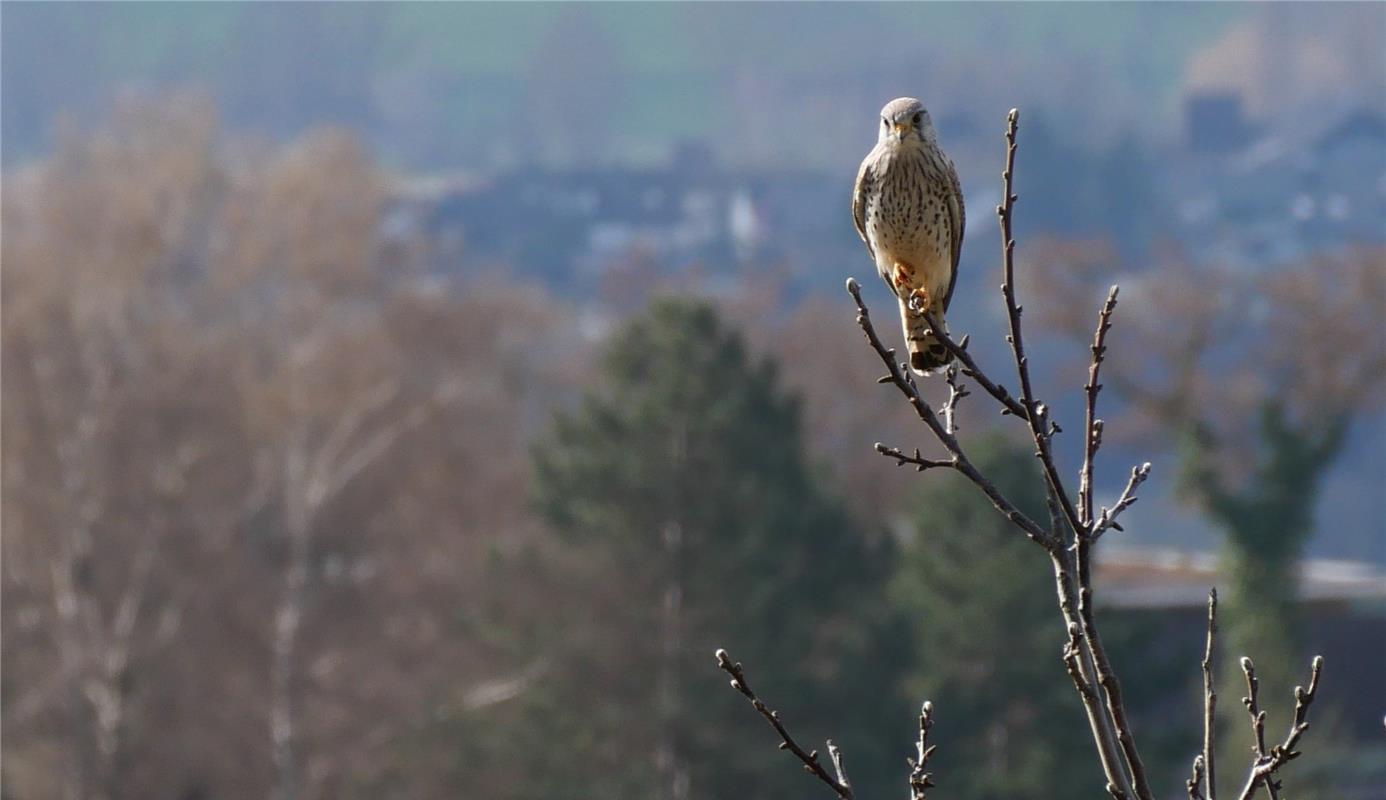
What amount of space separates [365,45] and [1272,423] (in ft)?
288

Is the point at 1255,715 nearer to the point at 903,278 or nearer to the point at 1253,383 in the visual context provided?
the point at 903,278

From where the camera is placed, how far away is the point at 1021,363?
2.77m

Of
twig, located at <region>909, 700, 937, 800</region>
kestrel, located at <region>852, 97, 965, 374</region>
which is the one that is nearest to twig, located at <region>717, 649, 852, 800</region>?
twig, located at <region>909, 700, 937, 800</region>

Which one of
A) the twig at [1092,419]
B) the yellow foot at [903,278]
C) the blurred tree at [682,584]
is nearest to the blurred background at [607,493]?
the blurred tree at [682,584]

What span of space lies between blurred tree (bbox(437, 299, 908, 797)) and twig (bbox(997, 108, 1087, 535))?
15.5 metres

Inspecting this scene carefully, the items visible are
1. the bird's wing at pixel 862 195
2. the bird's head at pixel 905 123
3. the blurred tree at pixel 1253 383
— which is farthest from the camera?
the blurred tree at pixel 1253 383

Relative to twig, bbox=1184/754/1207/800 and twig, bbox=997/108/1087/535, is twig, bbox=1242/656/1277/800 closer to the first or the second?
twig, bbox=1184/754/1207/800

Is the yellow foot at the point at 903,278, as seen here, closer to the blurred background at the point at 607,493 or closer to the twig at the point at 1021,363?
the twig at the point at 1021,363

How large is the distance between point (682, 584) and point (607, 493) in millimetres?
1214

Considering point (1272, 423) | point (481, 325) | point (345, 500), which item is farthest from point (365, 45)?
point (1272, 423)

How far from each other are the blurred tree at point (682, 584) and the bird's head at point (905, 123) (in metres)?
14.1

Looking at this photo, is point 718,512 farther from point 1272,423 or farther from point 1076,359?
point 1076,359

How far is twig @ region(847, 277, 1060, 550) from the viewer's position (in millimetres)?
2754

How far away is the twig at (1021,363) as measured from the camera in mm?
2746
